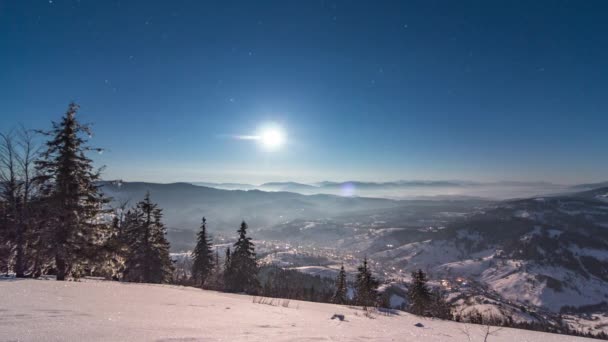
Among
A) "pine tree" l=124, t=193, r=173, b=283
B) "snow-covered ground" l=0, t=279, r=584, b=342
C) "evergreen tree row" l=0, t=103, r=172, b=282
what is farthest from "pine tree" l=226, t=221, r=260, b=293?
"snow-covered ground" l=0, t=279, r=584, b=342

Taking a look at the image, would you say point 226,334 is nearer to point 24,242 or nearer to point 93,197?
point 24,242

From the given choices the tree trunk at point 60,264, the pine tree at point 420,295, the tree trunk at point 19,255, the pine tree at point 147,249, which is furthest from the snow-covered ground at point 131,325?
the pine tree at point 420,295

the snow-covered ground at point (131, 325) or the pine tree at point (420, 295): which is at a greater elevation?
the snow-covered ground at point (131, 325)

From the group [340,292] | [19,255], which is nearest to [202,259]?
[340,292]

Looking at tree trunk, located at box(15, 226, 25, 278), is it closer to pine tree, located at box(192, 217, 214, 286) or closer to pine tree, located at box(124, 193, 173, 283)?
pine tree, located at box(124, 193, 173, 283)

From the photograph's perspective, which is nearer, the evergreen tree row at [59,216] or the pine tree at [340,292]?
the evergreen tree row at [59,216]

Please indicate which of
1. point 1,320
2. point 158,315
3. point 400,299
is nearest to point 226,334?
point 158,315

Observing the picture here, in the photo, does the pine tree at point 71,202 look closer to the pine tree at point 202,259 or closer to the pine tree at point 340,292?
the pine tree at point 202,259
